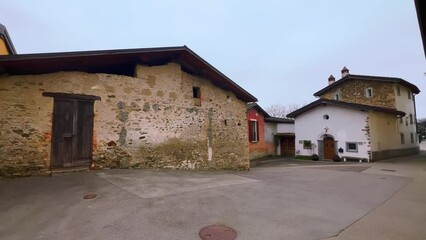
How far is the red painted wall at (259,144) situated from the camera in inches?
838

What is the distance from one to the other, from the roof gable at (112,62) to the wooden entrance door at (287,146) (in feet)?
45.0

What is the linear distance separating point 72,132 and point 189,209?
514cm

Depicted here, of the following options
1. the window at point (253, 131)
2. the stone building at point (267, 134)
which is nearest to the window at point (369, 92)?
the stone building at point (267, 134)

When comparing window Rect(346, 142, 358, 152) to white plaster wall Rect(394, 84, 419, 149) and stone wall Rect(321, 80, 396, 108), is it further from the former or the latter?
stone wall Rect(321, 80, 396, 108)

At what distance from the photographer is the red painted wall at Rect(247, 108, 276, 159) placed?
2128 cm

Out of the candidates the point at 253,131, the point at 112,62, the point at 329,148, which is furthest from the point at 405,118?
the point at 112,62

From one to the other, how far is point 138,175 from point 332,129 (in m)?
15.8

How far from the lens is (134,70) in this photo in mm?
9414

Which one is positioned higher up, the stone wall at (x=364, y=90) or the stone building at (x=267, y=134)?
the stone wall at (x=364, y=90)

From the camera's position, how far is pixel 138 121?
9141mm

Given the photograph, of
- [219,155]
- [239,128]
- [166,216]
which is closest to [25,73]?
[166,216]

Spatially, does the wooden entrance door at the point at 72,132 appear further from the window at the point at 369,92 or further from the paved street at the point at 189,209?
the window at the point at 369,92

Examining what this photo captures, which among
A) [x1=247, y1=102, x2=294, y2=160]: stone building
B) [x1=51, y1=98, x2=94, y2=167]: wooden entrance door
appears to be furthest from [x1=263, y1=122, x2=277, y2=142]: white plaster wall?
[x1=51, y1=98, x2=94, y2=167]: wooden entrance door

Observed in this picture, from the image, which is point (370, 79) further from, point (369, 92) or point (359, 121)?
point (359, 121)
